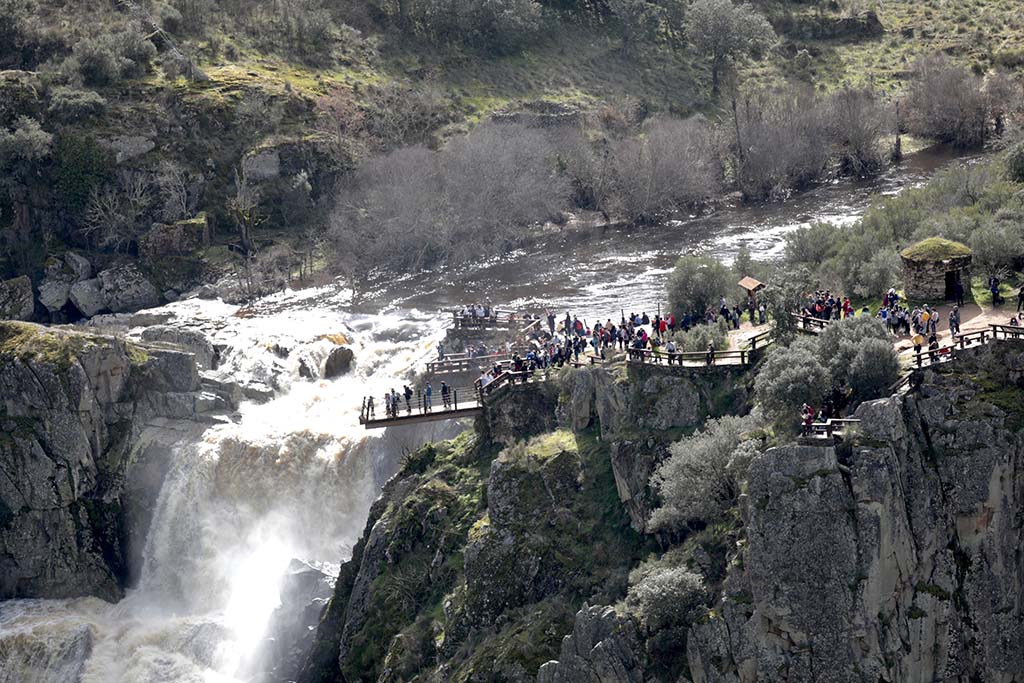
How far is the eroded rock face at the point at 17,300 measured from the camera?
92.1 meters

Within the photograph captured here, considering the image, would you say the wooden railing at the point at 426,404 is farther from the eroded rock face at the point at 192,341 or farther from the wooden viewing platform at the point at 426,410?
the eroded rock face at the point at 192,341

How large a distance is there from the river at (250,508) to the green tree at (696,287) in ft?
34.3

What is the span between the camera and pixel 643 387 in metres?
55.3

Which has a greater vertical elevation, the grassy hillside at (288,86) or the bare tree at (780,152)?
the grassy hillside at (288,86)

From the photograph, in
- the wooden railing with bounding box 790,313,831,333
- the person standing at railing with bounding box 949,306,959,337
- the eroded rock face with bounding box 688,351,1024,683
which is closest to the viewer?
the eroded rock face with bounding box 688,351,1024,683

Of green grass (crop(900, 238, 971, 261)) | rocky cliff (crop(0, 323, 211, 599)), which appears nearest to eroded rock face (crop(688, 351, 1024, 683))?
green grass (crop(900, 238, 971, 261))

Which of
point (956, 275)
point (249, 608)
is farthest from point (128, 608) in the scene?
point (956, 275)

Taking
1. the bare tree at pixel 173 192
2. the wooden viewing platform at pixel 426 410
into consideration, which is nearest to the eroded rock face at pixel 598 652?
the wooden viewing platform at pixel 426 410

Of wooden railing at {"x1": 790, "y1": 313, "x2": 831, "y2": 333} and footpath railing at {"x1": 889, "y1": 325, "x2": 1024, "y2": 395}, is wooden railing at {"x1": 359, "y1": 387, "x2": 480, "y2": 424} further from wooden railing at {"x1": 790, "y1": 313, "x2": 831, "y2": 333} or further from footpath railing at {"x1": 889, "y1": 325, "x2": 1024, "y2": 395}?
footpath railing at {"x1": 889, "y1": 325, "x2": 1024, "y2": 395}

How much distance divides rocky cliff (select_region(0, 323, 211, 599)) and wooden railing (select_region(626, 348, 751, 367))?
991 inches

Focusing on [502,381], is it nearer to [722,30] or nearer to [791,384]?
[791,384]

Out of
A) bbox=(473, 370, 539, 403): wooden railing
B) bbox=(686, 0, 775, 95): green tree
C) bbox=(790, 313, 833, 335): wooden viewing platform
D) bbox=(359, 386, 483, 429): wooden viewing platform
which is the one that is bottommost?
bbox=(359, 386, 483, 429): wooden viewing platform

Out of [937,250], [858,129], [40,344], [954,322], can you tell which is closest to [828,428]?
[954,322]

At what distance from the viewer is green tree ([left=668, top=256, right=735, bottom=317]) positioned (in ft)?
214
